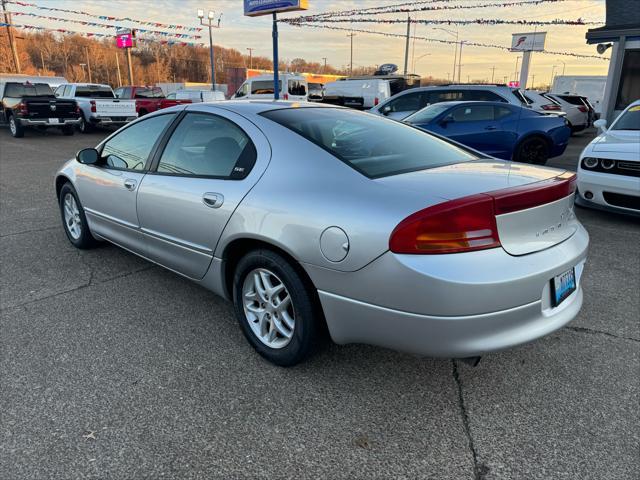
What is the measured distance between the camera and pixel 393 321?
81.6 inches

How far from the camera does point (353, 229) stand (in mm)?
2082

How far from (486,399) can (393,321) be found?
30.8 inches

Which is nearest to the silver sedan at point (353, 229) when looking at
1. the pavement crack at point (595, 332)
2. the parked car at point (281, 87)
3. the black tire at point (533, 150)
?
the pavement crack at point (595, 332)

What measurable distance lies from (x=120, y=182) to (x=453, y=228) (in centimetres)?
269

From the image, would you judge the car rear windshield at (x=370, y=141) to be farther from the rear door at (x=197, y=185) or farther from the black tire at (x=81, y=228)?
the black tire at (x=81, y=228)

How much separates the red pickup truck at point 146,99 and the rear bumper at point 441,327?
18.4 metres

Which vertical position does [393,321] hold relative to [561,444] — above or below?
above

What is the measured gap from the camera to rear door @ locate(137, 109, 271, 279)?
2.69 metres

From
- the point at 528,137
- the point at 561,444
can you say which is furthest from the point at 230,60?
the point at 561,444

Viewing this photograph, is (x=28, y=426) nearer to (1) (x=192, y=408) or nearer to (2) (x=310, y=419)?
(1) (x=192, y=408)

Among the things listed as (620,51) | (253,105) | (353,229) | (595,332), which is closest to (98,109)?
(253,105)

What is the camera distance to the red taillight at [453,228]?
195cm

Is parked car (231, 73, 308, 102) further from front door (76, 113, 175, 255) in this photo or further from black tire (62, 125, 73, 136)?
front door (76, 113, 175, 255)

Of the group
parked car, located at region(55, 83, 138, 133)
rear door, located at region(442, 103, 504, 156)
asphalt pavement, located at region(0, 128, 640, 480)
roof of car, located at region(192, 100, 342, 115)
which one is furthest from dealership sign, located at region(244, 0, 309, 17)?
asphalt pavement, located at region(0, 128, 640, 480)
